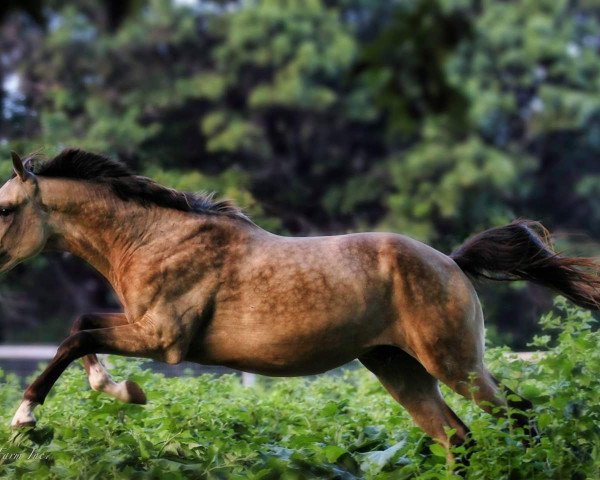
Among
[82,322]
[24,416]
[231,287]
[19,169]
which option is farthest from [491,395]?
[19,169]

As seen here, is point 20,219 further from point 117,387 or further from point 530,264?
point 530,264

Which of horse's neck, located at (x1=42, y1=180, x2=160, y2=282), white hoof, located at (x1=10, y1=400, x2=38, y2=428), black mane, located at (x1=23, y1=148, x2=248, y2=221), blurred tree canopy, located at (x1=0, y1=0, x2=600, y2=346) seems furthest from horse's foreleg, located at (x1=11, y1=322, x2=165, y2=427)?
blurred tree canopy, located at (x1=0, y1=0, x2=600, y2=346)

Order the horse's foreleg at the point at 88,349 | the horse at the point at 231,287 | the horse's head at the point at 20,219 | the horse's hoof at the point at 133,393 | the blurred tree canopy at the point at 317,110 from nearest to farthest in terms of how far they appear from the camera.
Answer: the horse's foreleg at the point at 88,349, the horse's hoof at the point at 133,393, the horse at the point at 231,287, the horse's head at the point at 20,219, the blurred tree canopy at the point at 317,110

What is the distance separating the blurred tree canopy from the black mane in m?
10.9

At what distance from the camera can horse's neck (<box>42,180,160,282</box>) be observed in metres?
5.62

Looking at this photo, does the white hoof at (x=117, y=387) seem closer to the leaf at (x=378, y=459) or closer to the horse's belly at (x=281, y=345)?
the horse's belly at (x=281, y=345)

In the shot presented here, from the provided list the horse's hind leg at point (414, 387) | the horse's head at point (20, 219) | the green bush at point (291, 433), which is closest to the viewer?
the green bush at point (291, 433)

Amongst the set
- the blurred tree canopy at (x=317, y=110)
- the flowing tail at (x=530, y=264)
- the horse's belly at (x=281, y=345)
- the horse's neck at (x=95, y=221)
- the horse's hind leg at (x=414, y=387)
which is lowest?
the blurred tree canopy at (x=317, y=110)

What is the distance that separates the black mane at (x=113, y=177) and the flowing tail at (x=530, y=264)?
1.32m

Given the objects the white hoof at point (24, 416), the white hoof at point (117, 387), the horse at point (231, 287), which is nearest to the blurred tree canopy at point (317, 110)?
the horse at point (231, 287)

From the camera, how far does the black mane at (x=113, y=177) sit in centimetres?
571

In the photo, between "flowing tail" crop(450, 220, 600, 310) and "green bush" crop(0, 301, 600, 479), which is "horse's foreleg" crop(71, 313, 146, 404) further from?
"flowing tail" crop(450, 220, 600, 310)

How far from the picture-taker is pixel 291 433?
634 cm

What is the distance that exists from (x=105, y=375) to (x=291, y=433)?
138 cm
